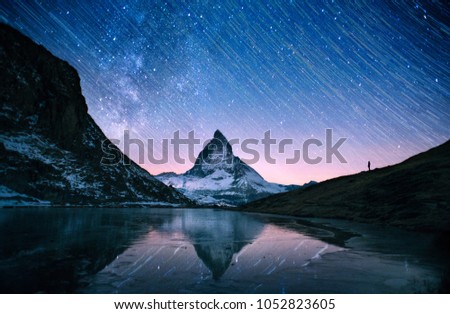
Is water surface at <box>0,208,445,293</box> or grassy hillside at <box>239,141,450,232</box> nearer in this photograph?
water surface at <box>0,208,445,293</box>

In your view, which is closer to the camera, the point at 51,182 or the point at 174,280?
the point at 174,280

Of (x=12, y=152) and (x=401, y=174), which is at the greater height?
(x=12, y=152)

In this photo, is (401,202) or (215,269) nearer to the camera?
(215,269)

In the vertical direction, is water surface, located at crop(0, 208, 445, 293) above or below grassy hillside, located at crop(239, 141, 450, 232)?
below

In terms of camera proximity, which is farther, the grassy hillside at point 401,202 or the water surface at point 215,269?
the grassy hillside at point 401,202

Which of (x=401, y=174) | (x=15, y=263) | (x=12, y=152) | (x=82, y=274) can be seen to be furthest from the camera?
(x=12, y=152)

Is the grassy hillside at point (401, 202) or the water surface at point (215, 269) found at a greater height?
the grassy hillside at point (401, 202)

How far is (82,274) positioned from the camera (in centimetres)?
1149

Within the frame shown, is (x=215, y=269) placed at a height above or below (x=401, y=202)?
below
